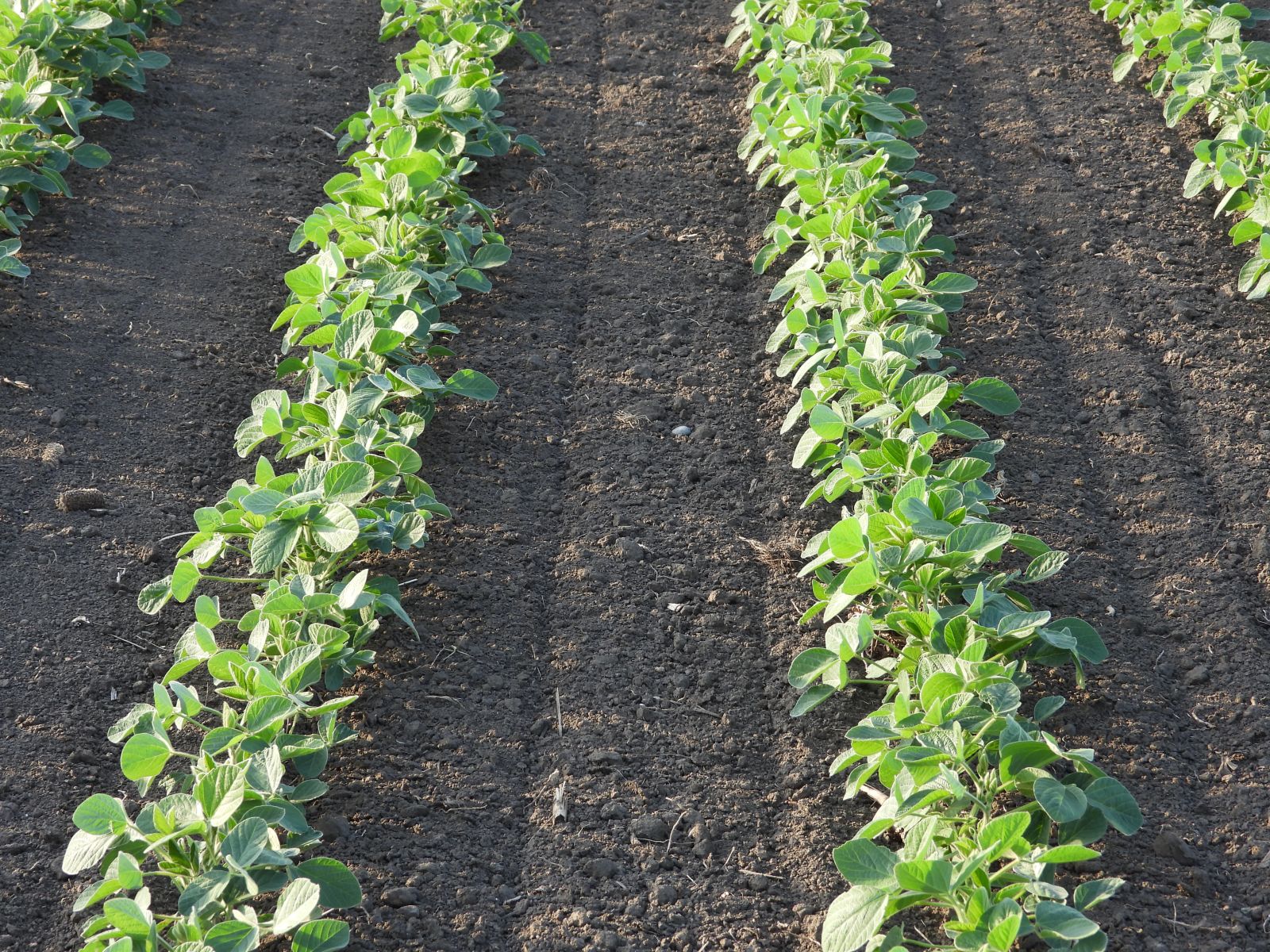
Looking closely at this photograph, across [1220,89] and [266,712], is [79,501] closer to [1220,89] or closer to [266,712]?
[266,712]

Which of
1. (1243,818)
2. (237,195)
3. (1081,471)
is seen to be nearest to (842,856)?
(1243,818)

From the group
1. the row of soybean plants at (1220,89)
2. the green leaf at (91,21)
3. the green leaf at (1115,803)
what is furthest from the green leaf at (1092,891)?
the green leaf at (91,21)

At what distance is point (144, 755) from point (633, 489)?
4.64ft

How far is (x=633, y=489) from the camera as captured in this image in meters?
3.15

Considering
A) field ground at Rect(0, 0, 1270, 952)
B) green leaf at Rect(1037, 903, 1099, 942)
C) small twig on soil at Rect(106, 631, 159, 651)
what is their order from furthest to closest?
small twig on soil at Rect(106, 631, 159, 651), field ground at Rect(0, 0, 1270, 952), green leaf at Rect(1037, 903, 1099, 942)

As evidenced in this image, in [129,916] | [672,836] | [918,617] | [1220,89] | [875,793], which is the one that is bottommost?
[672,836]

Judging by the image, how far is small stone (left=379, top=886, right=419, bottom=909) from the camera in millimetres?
2191

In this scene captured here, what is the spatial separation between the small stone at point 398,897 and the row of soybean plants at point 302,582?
15 cm

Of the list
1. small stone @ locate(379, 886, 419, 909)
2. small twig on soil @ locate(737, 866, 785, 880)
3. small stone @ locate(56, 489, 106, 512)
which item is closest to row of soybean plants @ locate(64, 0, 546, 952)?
small stone @ locate(379, 886, 419, 909)

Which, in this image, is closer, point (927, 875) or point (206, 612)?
point (927, 875)

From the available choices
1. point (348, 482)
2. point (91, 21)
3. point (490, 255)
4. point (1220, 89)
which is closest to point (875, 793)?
point (348, 482)

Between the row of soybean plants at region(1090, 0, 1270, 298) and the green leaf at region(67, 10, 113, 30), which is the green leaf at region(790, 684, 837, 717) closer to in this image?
the row of soybean plants at region(1090, 0, 1270, 298)

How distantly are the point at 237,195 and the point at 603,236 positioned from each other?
1.36 meters

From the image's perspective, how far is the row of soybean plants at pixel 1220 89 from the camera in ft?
12.4
